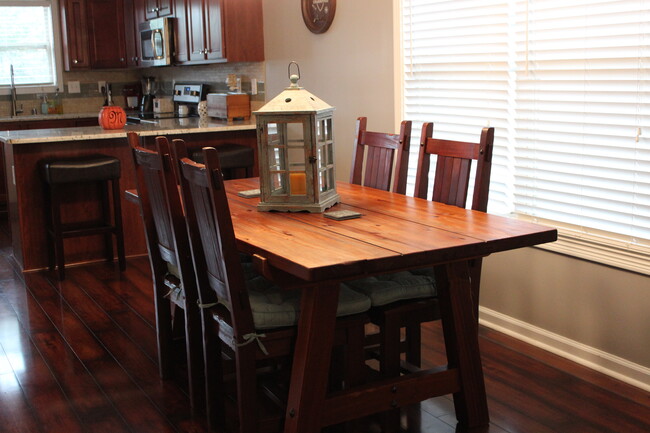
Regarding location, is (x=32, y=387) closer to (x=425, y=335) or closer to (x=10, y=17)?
(x=425, y=335)

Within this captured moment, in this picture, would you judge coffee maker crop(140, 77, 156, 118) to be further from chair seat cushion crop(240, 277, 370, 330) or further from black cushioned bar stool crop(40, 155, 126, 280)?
chair seat cushion crop(240, 277, 370, 330)

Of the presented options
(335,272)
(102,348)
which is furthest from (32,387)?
(335,272)

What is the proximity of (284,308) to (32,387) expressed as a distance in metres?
1.35

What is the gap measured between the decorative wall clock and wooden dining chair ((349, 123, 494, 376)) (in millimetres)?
1937

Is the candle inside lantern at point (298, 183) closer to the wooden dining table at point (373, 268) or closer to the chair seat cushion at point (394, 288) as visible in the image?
the wooden dining table at point (373, 268)

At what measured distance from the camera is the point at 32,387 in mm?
3053

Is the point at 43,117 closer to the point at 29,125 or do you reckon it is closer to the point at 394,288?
the point at 29,125

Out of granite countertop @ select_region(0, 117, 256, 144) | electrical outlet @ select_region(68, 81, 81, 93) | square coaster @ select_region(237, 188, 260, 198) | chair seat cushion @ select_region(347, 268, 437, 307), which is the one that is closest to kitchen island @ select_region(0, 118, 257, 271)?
granite countertop @ select_region(0, 117, 256, 144)

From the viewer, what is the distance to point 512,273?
3.55 m

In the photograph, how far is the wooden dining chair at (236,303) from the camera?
225 cm

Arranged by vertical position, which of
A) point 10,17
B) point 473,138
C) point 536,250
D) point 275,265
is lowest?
point 536,250

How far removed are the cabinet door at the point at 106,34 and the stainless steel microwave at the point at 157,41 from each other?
2.01 feet

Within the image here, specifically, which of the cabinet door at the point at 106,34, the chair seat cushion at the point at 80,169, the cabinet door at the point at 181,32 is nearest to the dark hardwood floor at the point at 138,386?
the chair seat cushion at the point at 80,169

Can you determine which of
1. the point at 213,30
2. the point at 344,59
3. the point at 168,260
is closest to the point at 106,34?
the point at 213,30
